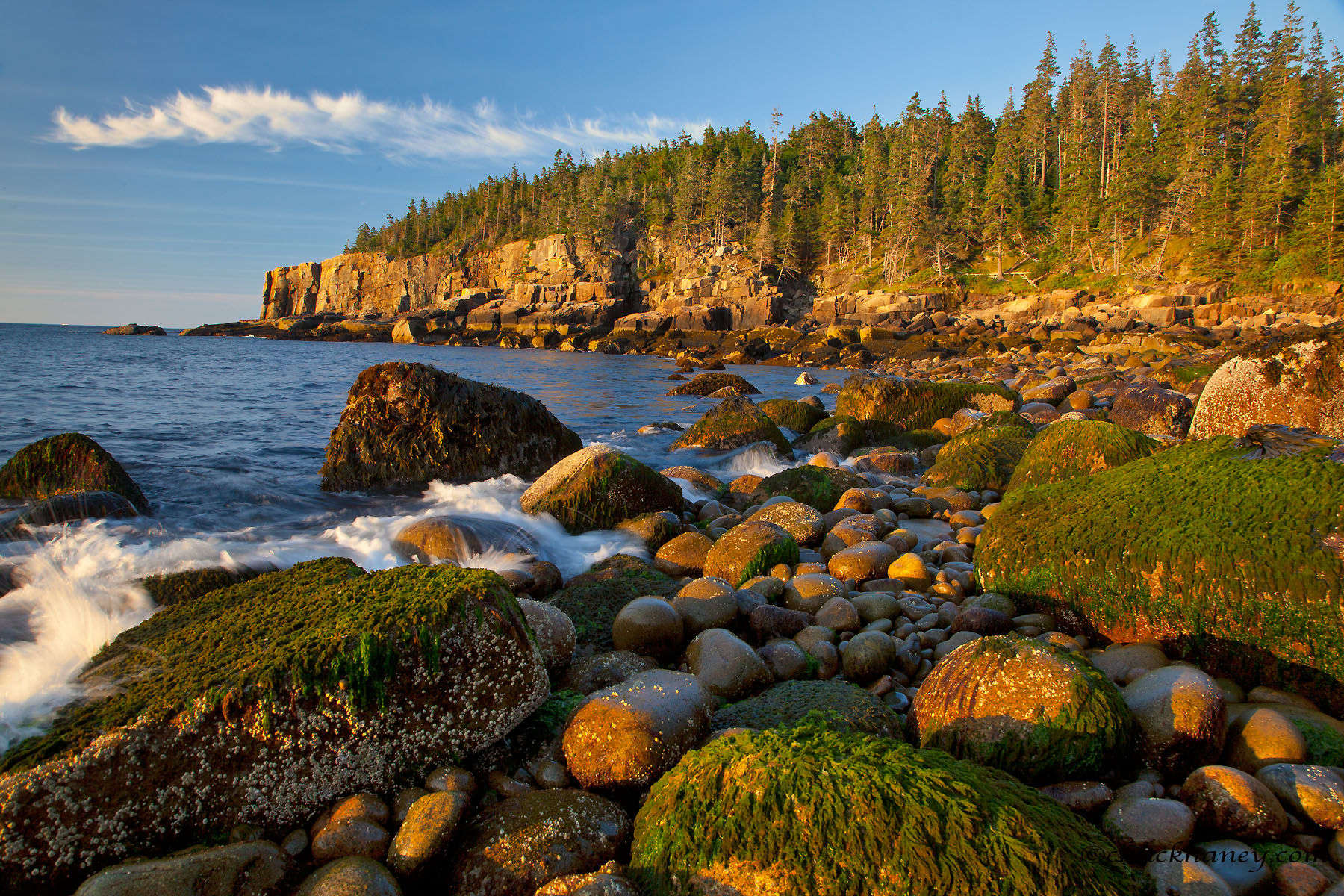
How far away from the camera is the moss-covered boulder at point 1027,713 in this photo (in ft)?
8.55

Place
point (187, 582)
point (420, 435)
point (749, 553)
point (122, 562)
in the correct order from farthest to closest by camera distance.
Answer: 1. point (420, 435)
2. point (122, 562)
3. point (749, 553)
4. point (187, 582)

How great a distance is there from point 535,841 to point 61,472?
793 cm

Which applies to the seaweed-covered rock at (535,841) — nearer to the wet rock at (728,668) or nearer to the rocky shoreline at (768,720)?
the rocky shoreline at (768,720)

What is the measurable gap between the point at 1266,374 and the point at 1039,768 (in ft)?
18.3

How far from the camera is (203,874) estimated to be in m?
2.11

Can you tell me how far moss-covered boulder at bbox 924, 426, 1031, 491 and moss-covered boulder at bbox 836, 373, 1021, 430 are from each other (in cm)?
346

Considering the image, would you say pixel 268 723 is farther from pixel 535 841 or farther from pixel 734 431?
pixel 734 431

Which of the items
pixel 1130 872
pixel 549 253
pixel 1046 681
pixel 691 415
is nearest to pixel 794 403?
pixel 691 415

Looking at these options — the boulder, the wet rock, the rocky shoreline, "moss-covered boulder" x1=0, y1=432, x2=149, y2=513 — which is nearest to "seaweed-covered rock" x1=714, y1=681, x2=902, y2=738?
the rocky shoreline

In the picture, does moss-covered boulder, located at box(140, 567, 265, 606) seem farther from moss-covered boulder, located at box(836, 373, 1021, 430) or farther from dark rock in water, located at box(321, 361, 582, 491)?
moss-covered boulder, located at box(836, 373, 1021, 430)

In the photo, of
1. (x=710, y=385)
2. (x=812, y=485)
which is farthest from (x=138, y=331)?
(x=812, y=485)

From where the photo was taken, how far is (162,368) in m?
34.2

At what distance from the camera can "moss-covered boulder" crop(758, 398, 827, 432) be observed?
13.1 meters

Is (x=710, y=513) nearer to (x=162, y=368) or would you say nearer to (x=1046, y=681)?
(x=1046, y=681)
